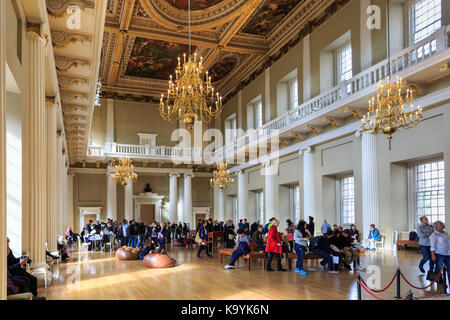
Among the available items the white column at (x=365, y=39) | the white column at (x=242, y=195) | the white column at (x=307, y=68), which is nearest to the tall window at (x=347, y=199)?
the white column at (x=307, y=68)

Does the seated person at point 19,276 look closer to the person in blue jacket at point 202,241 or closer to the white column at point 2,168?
the white column at point 2,168

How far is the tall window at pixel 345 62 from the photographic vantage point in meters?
Result: 15.8

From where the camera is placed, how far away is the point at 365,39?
1409 centimetres

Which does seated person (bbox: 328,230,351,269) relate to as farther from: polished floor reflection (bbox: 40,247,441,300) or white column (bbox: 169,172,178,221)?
white column (bbox: 169,172,178,221)

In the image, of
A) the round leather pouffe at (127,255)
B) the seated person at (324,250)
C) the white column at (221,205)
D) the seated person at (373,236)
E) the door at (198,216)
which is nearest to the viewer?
the seated person at (324,250)

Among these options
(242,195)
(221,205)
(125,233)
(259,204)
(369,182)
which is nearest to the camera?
(369,182)

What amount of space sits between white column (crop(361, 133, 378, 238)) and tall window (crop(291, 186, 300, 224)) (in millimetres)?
6047

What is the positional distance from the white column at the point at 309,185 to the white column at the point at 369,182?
3.49 metres

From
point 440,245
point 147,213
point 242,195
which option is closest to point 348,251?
point 440,245

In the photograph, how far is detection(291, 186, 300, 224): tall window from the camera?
19.8m

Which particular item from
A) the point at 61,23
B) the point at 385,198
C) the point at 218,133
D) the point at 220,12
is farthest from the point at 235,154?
the point at 61,23

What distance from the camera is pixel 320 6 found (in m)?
16.5

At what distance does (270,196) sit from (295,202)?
5.08 ft

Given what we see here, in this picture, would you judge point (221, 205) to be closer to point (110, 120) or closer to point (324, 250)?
point (110, 120)
